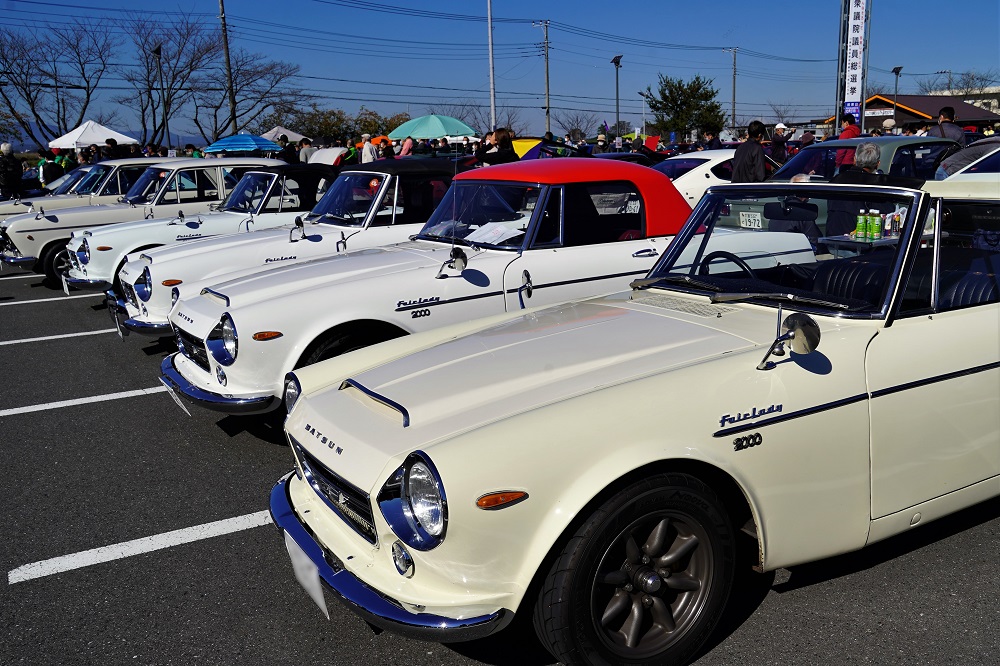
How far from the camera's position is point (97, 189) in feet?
41.7

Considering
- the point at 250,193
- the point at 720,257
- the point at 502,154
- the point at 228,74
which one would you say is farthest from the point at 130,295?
the point at 228,74

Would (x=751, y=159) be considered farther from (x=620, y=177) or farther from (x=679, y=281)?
(x=679, y=281)

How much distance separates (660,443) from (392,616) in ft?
3.05

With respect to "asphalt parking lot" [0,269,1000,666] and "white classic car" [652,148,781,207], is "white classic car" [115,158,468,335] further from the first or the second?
"white classic car" [652,148,781,207]

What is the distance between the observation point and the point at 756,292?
130 inches

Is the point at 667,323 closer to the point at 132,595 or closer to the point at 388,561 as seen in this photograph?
the point at 388,561

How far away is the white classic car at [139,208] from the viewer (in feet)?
35.1

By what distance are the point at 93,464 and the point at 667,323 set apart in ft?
11.5

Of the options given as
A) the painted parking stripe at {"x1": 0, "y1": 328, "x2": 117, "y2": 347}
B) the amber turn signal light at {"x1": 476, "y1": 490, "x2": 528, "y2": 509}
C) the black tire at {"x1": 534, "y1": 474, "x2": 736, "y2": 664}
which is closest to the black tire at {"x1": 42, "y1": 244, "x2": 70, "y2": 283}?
the painted parking stripe at {"x1": 0, "y1": 328, "x2": 117, "y2": 347}

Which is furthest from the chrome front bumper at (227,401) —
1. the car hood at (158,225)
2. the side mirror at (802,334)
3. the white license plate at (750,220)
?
the car hood at (158,225)

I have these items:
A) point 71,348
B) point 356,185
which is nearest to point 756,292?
point 356,185

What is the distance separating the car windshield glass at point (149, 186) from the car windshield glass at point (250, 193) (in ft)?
7.12

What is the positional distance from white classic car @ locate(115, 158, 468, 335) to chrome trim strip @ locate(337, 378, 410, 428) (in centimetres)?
384

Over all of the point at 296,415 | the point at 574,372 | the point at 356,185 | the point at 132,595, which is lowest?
the point at 132,595
